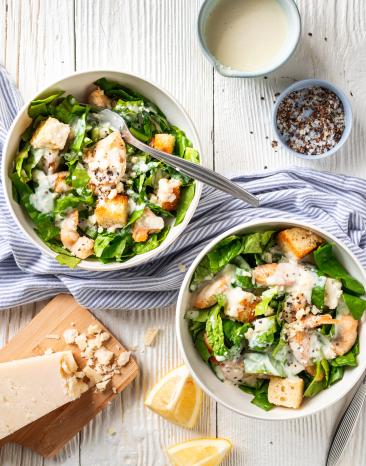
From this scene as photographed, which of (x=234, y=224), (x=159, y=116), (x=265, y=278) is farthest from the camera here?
(x=234, y=224)

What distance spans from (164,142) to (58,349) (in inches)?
33.3

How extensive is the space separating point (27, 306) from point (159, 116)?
2.78 feet

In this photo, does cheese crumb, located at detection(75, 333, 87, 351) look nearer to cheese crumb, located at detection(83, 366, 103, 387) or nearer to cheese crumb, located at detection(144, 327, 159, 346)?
cheese crumb, located at detection(83, 366, 103, 387)

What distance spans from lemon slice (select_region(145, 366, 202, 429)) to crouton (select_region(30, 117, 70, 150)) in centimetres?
89

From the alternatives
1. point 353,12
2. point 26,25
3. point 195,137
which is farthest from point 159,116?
point 353,12

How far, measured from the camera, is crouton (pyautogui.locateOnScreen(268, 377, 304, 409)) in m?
1.86

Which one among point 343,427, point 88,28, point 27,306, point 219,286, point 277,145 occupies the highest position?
point 88,28

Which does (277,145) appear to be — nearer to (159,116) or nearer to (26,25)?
(159,116)

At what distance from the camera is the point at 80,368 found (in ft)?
7.32

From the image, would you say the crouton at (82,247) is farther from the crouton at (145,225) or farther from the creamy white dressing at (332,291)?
the creamy white dressing at (332,291)

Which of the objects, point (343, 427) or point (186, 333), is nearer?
point (186, 333)

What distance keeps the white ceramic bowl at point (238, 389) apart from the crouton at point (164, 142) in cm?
33

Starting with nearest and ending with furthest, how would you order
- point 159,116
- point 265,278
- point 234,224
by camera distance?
point 265,278 → point 159,116 → point 234,224

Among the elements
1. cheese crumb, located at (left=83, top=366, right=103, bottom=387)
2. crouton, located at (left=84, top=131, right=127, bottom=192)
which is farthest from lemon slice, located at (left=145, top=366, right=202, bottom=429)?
crouton, located at (left=84, top=131, right=127, bottom=192)
